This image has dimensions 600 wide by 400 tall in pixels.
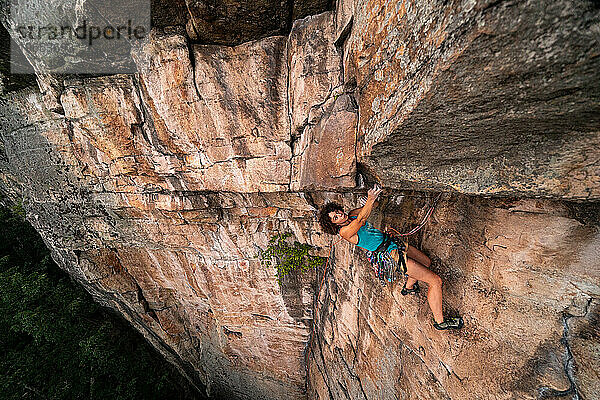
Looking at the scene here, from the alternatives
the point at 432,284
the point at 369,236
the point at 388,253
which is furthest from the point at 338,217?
the point at 432,284

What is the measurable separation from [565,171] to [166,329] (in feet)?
26.7

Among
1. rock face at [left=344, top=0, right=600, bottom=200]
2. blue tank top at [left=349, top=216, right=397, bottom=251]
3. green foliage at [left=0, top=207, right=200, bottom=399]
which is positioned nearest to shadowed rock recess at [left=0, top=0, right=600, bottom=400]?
rock face at [left=344, top=0, right=600, bottom=200]

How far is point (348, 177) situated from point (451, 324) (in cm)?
159

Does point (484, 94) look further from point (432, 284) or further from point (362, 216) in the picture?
point (432, 284)

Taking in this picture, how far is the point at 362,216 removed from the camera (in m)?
2.48

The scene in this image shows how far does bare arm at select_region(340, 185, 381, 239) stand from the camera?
242 cm

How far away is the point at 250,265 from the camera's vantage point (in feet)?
16.4

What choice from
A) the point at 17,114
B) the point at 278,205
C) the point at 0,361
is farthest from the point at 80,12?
the point at 0,361

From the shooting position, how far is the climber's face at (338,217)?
261 centimetres

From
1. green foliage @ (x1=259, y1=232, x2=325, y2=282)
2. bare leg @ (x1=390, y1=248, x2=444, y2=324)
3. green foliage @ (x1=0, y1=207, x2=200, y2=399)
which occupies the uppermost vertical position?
bare leg @ (x1=390, y1=248, x2=444, y2=324)

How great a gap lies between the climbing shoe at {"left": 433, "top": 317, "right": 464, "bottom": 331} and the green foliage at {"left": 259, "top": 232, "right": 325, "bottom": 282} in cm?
245

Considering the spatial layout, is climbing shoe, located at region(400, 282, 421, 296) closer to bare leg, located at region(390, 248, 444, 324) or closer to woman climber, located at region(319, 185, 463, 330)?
woman climber, located at region(319, 185, 463, 330)

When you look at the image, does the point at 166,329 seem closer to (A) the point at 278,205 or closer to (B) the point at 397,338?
(A) the point at 278,205

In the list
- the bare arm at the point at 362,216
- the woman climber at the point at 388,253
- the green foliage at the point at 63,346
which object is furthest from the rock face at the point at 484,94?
the green foliage at the point at 63,346
